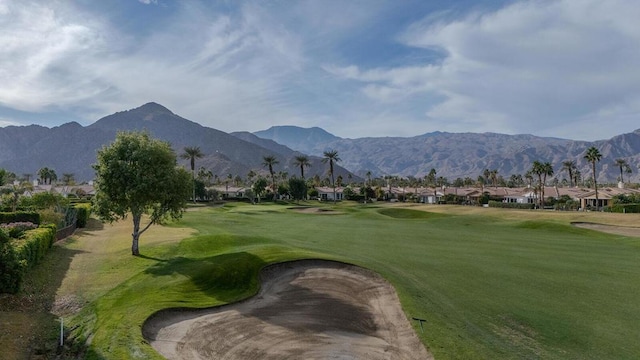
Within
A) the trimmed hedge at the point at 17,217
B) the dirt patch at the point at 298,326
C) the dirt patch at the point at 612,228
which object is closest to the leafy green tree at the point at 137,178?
the dirt patch at the point at 298,326

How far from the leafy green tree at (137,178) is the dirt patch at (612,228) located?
5398 centimetres

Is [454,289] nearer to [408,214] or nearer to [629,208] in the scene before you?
[408,214]

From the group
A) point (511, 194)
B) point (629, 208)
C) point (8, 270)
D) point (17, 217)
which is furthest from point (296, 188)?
point (8, 270)

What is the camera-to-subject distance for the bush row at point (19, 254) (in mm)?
20984

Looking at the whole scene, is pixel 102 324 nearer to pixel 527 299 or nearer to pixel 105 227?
pixel 527 299

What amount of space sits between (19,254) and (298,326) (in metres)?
16.4

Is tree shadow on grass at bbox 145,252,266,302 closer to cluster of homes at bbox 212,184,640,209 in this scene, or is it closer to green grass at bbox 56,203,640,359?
green grass at bbox 56,203,640,359

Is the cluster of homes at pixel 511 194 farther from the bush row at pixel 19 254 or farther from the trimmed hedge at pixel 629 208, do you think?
the bush row at pixel 19 254

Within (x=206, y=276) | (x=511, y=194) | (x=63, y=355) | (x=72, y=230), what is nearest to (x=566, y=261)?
(x=206, y=276)

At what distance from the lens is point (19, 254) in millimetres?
24266

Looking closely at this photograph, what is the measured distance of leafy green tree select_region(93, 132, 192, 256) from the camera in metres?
30.4

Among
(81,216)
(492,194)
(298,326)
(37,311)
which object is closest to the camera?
(298,326)

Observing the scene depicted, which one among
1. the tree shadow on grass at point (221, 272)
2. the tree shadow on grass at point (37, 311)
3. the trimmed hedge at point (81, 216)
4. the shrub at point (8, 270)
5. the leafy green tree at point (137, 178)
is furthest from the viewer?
the trimmed hedge at point (81, 216)

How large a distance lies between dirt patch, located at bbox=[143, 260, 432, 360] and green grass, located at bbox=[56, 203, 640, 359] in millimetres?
803
